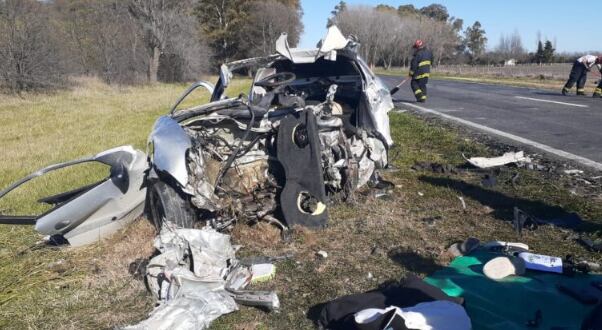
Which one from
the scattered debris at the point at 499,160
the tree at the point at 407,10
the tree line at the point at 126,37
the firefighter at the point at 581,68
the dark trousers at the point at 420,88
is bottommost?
the scattered debris at the point at 499,160

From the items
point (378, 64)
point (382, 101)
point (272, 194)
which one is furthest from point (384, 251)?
point (378, 64)

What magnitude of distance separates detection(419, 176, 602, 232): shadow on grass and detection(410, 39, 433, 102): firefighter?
27.1ft

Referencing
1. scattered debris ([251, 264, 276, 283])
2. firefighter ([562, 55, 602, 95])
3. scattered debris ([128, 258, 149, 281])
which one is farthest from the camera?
firefighter ([562, 55, 602, 95])

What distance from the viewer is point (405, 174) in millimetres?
5805

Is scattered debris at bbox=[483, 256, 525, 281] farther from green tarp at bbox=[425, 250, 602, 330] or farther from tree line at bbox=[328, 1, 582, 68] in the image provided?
tree line at bbox=[328, 1, 582, 68]

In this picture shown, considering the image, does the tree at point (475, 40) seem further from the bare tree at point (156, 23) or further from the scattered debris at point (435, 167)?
the scattered debris at point (435, 167)

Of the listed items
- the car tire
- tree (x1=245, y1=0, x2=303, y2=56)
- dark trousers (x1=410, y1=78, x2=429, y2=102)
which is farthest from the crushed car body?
tree (x1=245, y1=0, x2=303, y2=56)

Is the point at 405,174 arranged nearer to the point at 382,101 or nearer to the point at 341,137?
the point at 382,101

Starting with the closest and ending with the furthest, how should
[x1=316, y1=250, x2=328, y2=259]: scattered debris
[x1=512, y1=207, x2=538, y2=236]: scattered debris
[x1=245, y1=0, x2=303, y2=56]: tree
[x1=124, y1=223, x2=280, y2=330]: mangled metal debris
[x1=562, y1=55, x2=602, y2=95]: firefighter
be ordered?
[x1=124, y1=223, x2=280, y2=330]: mangled metal debris < [x1=316, y1=250, x2=328, y2=259]: scattered debris < [x1=512, y1=207, x2=538, y2=236]: scattered debris < [x1=562, y1=55, x2=602, y2=95]: firefighter < [x1=245, y1=0, x2=303, y2=56]: tree

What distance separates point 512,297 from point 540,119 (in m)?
7.54

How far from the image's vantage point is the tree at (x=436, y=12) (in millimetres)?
104250

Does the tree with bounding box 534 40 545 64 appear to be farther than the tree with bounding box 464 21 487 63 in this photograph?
No

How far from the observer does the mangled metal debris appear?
2.73 m

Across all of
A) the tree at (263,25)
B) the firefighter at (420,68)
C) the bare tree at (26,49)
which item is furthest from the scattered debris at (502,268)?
the tree at (263,25)
